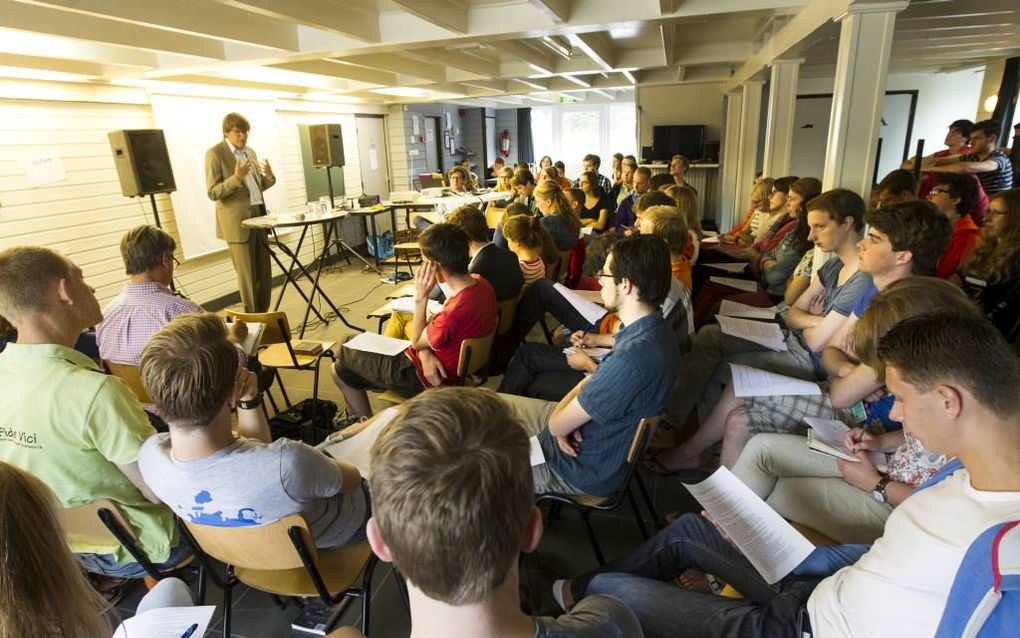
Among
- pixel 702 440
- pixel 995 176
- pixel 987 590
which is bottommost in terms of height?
pixel 702 440

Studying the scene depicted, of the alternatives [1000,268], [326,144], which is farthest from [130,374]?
[326,144]

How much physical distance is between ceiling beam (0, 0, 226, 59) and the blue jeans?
418cm

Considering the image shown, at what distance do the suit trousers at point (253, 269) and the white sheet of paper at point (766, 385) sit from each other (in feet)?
14.6

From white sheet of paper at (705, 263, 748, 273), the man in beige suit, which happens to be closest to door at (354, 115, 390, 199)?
the man in beige suit

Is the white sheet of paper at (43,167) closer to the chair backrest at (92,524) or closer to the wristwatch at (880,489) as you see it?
the chair backrest at (92,524)

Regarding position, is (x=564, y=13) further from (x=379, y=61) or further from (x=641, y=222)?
(x=379, y=61)

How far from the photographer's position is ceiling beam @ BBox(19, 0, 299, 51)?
2.84 meters

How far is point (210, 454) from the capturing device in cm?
140

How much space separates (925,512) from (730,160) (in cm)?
893

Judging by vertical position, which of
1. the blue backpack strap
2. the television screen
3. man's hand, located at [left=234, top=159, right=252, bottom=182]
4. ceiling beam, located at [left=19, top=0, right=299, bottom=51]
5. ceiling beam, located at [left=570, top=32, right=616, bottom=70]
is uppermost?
ceiling beam, located at [left=570, top=32, right=616, bottom=70]

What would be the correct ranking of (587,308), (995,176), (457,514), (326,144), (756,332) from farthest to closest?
(326,144) < (995,176) < (587,308) < (756,332) < (457,514)

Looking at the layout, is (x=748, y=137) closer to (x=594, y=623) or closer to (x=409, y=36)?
(x=409, y=36)

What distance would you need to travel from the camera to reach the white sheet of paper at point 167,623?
1115 millimetres

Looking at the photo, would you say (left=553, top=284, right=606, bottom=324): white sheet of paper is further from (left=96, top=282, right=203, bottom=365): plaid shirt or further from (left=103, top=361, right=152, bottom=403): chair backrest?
(left=103, top=361, right=152, bottom=403): chair backrest
